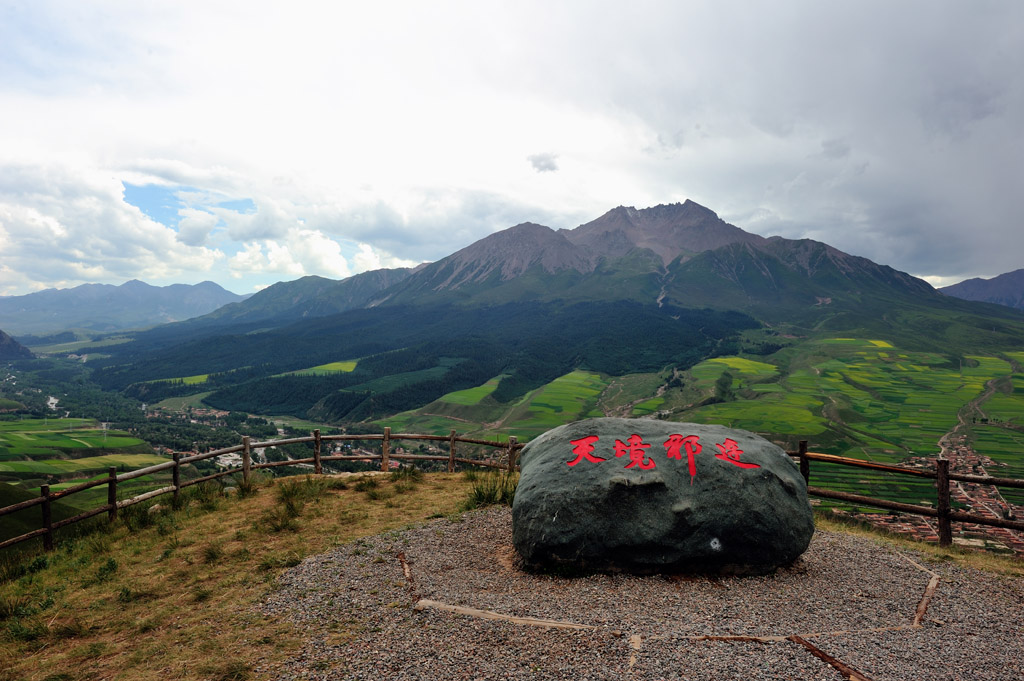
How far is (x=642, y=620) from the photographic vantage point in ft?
19.9

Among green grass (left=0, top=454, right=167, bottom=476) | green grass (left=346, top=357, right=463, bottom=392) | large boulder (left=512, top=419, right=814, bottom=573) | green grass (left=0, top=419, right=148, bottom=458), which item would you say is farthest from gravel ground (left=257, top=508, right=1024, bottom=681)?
green grass (left=346, top=357, right=463, bottom=392)

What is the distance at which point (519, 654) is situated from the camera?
536 cm

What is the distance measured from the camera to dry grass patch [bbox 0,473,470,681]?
556cm

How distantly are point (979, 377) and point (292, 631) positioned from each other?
520 ft

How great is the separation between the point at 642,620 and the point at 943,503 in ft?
24.7

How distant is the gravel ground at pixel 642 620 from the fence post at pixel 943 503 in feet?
4.54

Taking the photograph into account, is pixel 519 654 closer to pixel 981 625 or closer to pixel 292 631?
pixel 292 631

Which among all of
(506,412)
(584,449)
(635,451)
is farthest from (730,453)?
(506,412)

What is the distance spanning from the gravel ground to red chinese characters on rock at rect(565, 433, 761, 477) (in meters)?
1.71

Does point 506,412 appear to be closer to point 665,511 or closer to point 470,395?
point 470,395

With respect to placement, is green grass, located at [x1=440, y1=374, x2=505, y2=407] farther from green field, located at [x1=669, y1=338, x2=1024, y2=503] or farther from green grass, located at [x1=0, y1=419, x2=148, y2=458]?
green grass, located at [x1=0, y1=419, x2=148, y2=458]

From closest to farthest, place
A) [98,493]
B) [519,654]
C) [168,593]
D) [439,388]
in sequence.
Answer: [519,654], [168,593], [98,493], [439,388]

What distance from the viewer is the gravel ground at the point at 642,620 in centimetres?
512

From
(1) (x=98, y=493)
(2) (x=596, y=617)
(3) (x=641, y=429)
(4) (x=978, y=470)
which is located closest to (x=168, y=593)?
(2) (x=596, y=617)
